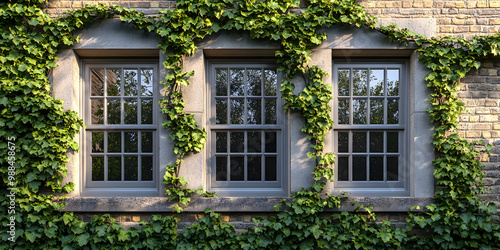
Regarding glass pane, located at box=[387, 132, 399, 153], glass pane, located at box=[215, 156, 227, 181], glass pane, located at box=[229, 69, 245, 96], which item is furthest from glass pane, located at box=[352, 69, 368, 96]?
glass pane, located at box=[215, 156, 227, 181]

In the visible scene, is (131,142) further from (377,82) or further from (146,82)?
(377,82)

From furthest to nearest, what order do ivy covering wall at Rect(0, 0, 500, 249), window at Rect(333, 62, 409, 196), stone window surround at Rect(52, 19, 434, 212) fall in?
window at Rect(333, 62, 409, 196) < stone window surround at Rect(52, 19, 434, 212) < ivy covering wall at Rect(0, 0, 500, 249)

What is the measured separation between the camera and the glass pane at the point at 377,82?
4.22 meters

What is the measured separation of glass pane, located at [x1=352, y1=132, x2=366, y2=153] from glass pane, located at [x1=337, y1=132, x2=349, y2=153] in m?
0.08

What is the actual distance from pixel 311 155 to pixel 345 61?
1383 millimetres

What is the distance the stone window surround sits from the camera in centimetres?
397

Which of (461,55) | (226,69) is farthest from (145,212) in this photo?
(461,55)

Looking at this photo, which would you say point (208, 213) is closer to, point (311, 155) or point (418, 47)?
point (311, 155)

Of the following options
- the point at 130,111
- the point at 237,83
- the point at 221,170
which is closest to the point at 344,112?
the point at 237,83

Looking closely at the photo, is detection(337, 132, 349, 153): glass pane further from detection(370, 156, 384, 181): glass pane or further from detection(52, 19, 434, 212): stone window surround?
detection(370, 156, 384, 181): glass pane

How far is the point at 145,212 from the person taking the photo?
4.03m

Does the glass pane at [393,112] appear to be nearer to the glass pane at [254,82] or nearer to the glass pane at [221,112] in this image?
the glass pane at [254,82]

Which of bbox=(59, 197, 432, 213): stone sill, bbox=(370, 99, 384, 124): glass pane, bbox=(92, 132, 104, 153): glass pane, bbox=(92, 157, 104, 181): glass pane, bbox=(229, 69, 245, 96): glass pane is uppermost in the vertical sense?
bbox=(229, 69, 245, 96): glass pane

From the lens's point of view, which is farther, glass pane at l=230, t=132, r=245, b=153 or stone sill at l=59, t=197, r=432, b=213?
glass pane at l=230, t=132, r=245, b=153
